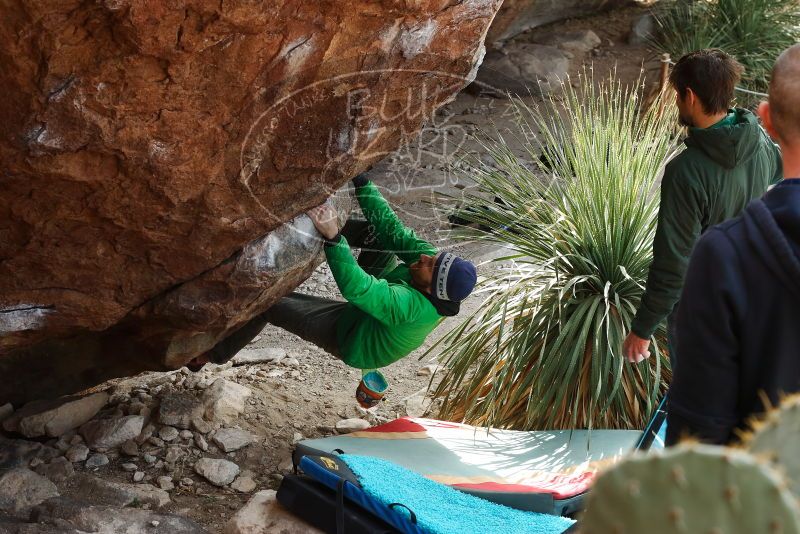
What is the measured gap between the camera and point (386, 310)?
145 inches

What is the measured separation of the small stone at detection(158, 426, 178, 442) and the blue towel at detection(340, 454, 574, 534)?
45.4 inches

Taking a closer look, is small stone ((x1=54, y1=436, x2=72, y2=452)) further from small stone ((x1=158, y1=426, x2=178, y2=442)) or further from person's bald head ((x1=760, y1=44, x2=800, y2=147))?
person's bald head ((x1=760, y1=44, x2=800, y2=147))

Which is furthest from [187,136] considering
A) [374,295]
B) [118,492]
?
[118,492]

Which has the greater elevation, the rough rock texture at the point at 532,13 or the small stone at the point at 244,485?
the rough rock texture at the point at 532,13

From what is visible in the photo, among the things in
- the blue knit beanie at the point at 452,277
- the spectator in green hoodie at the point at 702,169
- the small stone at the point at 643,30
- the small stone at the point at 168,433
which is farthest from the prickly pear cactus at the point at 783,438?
the small stone at the point at 643,30

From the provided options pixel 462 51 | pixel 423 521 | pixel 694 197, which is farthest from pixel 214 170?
pixel 694 197

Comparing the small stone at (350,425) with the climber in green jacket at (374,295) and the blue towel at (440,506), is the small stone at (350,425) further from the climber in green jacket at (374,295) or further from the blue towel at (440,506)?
the blue towel at (440,506)

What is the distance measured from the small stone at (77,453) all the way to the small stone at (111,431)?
0.16 ft

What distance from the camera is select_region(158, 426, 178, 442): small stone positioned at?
425 centimetres

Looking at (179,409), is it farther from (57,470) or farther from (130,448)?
(57,470)

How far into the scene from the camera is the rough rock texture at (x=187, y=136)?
8.68 feet

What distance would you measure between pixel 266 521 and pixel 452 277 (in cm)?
117

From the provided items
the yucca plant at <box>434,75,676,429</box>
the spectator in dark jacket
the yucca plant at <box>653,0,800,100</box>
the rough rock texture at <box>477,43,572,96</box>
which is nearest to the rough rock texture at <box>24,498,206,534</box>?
the yucca plant at <box>434,75,676,429</box>

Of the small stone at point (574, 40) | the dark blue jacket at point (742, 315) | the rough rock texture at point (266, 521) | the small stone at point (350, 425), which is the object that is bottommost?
the small stone at point (350, 425)
